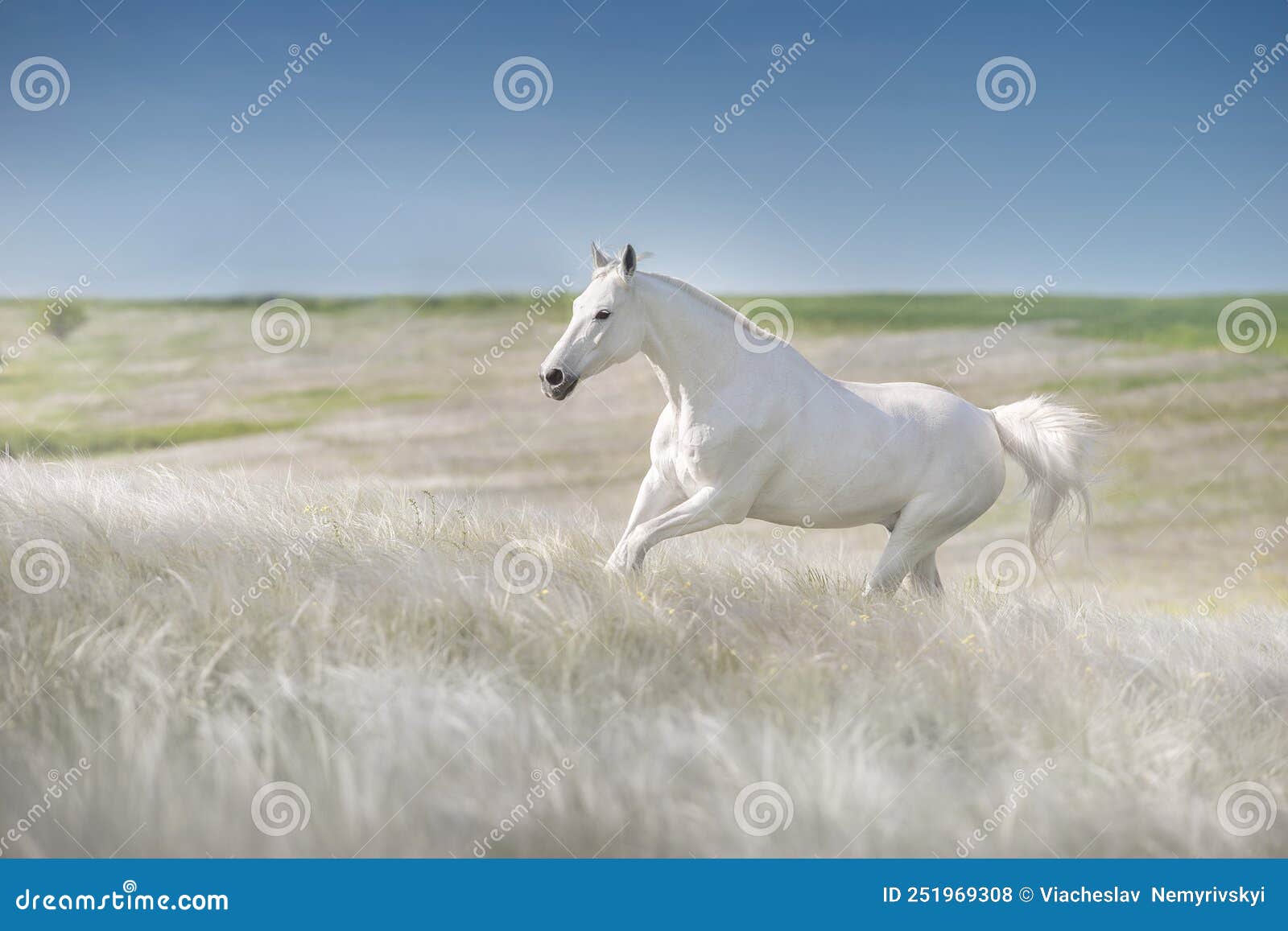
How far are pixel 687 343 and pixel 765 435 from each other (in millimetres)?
784

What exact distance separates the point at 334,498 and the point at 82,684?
3.30 m

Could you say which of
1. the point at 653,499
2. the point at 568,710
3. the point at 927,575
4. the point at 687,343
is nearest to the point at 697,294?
the point at 687,343

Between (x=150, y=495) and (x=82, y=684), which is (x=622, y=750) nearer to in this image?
(x=82, y=684)

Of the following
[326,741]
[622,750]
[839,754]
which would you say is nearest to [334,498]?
[326,741]

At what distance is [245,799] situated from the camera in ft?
13.2

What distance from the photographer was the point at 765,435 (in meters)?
6.51

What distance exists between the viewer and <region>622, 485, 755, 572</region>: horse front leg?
6270mm

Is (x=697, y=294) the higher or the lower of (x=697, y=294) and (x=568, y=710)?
the higher

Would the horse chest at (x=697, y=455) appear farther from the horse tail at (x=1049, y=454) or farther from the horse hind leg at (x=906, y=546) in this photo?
the horse tail at (x=1049, y=454)

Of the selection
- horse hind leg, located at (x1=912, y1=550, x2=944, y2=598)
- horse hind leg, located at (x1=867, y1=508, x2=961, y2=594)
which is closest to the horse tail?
horse hind leg, located at (x1=912, y1=550, x2=944, y2=598)

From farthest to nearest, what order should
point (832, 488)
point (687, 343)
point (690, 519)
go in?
point (832, 488) < point (687, 343) < point (690, 519)

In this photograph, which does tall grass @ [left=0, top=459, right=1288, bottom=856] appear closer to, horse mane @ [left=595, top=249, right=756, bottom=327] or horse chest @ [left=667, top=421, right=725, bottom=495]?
horse chest @ [left=667, top=421, right=725, bottom=495]

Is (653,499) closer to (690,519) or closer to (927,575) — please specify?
(690,519)

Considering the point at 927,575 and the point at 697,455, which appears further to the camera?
the point at 927,575
